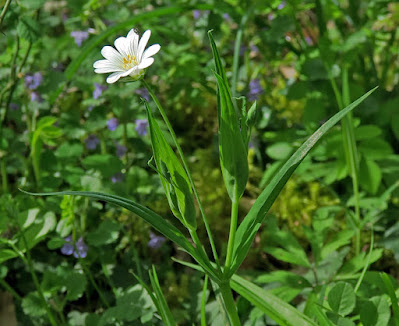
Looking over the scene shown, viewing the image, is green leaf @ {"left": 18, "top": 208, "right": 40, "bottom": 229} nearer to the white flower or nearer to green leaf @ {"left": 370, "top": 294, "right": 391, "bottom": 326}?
the white flower

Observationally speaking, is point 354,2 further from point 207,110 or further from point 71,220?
point 71,220

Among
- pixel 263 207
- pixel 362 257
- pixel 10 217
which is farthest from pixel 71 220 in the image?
pixel 362 257

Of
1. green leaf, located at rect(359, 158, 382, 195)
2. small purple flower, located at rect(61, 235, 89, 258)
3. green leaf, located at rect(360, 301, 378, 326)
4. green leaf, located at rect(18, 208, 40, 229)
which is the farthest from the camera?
green leaf, located at rect(359, 158, 382, 195)

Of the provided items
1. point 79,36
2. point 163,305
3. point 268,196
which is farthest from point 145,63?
point 79,36

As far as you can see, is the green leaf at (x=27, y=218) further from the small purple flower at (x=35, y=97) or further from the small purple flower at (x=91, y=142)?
the small purple flower at (x=35, y=97)

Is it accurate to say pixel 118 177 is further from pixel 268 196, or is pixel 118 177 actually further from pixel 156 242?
pixel 268 196

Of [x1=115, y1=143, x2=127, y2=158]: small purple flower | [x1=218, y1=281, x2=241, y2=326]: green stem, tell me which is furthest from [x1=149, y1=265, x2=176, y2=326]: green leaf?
[x1=115, y1=143, x2=127, y2=158]: small purple flower
